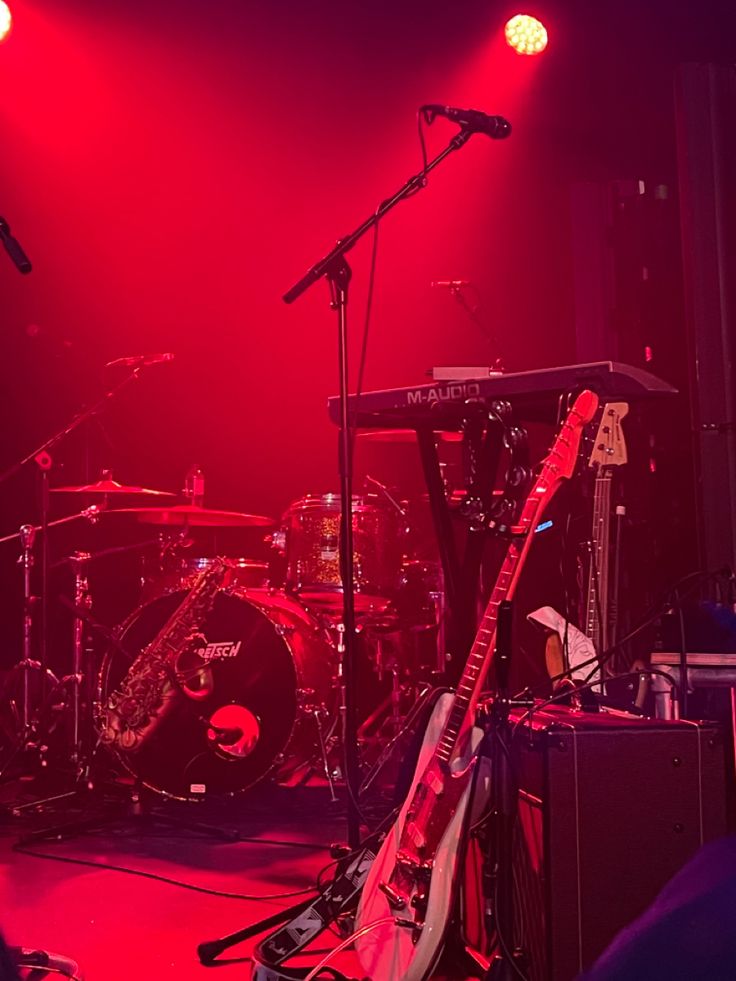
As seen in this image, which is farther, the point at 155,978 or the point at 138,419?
the point at 138,419

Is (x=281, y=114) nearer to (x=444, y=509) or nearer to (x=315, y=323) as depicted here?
(x=315, y=323)

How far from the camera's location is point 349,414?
3705mm

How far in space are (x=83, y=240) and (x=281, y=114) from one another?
1.52 meters

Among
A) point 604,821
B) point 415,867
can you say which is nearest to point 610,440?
point 604,821

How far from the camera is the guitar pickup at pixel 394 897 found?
2721 millimetres

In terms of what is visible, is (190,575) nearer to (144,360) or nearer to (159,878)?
(144,360)

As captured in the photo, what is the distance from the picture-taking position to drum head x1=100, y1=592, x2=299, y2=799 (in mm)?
5266

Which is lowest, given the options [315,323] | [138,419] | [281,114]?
[138,419]

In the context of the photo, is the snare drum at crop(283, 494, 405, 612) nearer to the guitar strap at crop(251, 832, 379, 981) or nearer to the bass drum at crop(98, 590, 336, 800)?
the bass drum at crop(98, 590, 336, 800)

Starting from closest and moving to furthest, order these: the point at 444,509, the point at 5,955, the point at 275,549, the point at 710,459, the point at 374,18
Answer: the point at 5,955, the point at 444,509, the point at 710,459, the point at 275,549, the point at 374,18

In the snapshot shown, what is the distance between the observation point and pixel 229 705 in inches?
210

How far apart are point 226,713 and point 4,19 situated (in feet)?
13.1

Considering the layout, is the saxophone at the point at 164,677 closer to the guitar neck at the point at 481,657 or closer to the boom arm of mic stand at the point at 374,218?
the boom arm of mic stand at the point at 374,218

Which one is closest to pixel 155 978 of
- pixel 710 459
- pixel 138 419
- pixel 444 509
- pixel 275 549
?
pixel 444 509
